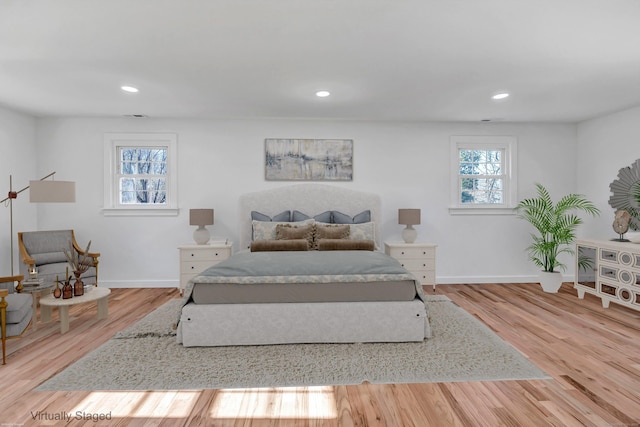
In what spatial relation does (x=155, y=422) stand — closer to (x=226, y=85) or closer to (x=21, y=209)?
(x=226, y=85)

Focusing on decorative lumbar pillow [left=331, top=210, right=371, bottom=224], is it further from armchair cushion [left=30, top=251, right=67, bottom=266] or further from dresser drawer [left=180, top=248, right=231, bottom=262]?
armchair cushion [left=30, top=251, right=67, bottom=266]

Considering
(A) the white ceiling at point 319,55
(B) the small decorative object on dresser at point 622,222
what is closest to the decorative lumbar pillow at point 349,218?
(A) the white ceiling at point 319,55

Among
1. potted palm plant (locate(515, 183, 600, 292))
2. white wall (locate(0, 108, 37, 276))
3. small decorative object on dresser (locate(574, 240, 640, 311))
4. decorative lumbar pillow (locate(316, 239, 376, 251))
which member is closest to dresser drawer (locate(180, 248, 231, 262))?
decorative lumbar pillow (locate(316, 239, 376, 251))

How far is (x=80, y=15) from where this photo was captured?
2195 mm

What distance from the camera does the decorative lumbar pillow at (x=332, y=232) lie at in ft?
14.0

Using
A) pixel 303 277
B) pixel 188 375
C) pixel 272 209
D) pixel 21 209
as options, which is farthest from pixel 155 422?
pixel 21 209

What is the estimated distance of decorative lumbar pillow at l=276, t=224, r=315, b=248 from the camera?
4234 mm

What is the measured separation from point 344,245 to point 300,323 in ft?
4.57

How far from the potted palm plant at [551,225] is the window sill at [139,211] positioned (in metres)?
5.03

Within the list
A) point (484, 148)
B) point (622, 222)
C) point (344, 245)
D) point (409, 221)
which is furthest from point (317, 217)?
point (622, 222)

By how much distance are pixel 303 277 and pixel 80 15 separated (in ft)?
7.68

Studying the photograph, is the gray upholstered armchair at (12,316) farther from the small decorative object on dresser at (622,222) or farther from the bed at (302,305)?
the small decorative object on dresser at (622,222)

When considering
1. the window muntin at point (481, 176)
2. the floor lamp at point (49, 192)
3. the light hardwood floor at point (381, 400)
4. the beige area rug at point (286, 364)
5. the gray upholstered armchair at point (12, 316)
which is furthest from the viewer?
the window muntin at point (481, 176)

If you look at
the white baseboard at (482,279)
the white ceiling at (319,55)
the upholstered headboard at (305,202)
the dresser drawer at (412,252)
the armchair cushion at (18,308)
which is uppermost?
the white ceiling at (319,55)
